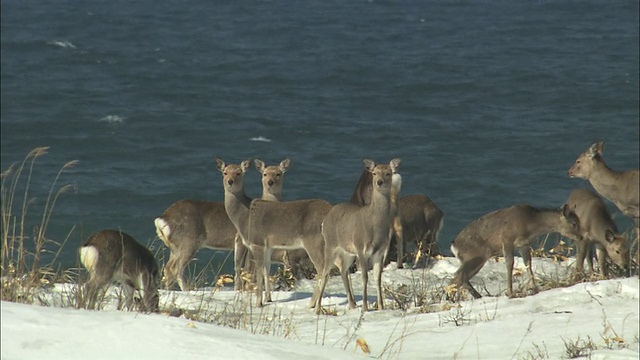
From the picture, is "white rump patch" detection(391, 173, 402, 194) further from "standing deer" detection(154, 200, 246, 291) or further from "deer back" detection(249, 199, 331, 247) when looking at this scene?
"standing deer" detection(154, 200, 246, 291)

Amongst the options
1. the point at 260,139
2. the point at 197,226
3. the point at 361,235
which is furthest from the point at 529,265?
the point at 260,139

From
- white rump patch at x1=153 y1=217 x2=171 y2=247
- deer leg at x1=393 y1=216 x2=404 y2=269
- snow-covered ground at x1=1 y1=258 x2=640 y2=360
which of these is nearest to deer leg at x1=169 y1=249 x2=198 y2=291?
white rump patch at x1=153 y1=217 x2=171 y2=247

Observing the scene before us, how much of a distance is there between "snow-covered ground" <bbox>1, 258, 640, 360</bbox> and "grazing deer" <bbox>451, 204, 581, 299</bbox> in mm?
360

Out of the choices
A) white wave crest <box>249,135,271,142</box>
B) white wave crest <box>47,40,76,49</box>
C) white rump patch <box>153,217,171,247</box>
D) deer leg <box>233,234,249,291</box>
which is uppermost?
white rump patch <box>153,217,171,247</box>

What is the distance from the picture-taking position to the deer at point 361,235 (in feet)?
44.8

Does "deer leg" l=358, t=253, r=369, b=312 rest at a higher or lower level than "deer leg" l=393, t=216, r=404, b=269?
higher

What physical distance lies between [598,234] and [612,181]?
2.53 meters

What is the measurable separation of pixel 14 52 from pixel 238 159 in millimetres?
19259

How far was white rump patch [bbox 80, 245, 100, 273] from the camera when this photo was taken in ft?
39.5

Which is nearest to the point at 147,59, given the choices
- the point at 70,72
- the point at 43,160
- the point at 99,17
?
the point at 70,72

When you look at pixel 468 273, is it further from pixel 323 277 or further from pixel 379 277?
pixel 323 277

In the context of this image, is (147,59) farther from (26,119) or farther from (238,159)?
(238,159)

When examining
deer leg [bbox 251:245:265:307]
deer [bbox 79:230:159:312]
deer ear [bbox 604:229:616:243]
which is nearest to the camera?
deer [bbox 79:230:159:312]

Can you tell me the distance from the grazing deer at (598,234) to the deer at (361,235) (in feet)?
7.62
